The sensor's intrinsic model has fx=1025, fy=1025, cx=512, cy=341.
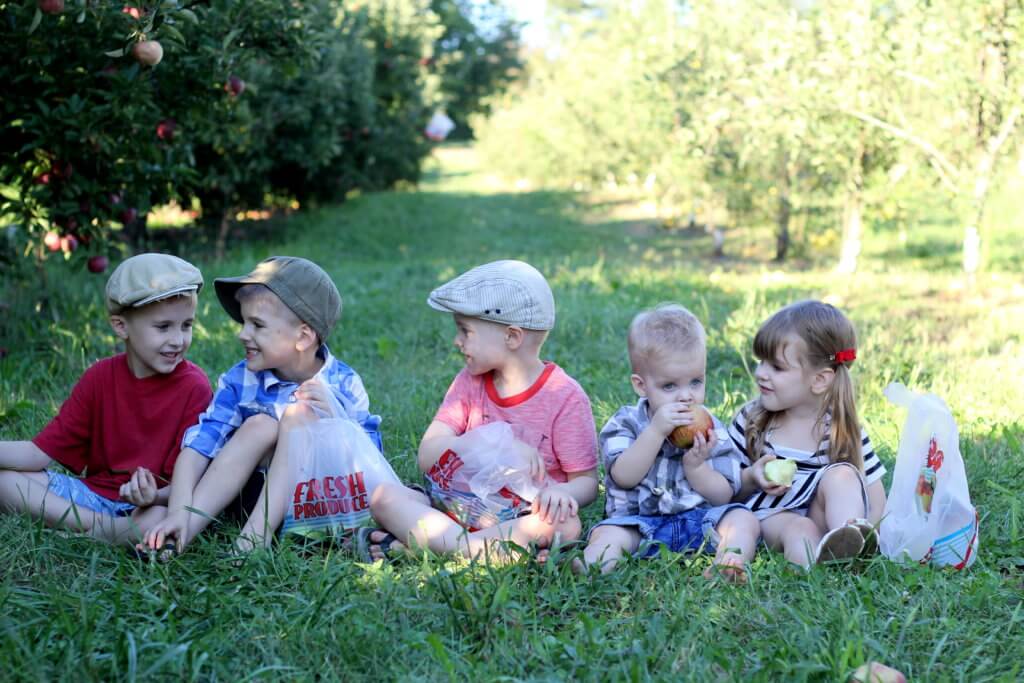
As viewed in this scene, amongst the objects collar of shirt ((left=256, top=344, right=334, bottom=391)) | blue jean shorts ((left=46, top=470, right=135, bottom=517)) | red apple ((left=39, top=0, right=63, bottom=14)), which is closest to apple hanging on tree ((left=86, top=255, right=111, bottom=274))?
red apple ((left=39, top=0, right=63, bottom=14))

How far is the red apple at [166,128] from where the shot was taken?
5.50m

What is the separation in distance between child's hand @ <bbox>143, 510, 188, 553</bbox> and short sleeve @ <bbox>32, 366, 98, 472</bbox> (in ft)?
1.62

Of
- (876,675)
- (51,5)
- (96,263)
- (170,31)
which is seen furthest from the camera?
(96,263)

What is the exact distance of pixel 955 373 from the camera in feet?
16.8

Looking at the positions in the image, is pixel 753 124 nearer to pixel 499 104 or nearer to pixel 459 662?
pixel 459 662

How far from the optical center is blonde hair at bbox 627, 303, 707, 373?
297cm

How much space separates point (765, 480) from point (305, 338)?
1473mm

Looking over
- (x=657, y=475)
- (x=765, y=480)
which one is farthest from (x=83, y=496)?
(x=765, y=480)

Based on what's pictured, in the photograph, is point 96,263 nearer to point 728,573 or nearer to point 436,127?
point 728,573

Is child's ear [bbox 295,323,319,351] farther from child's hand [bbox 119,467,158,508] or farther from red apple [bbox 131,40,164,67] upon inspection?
red apple [bbox 131,40,164,67]

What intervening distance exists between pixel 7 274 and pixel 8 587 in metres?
3.81

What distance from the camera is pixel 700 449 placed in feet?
9.70

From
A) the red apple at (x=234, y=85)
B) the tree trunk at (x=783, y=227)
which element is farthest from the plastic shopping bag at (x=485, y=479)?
the tree trunk at (x=783, y=227)

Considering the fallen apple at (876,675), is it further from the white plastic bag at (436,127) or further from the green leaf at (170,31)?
the white plastic bag at (436,127)
